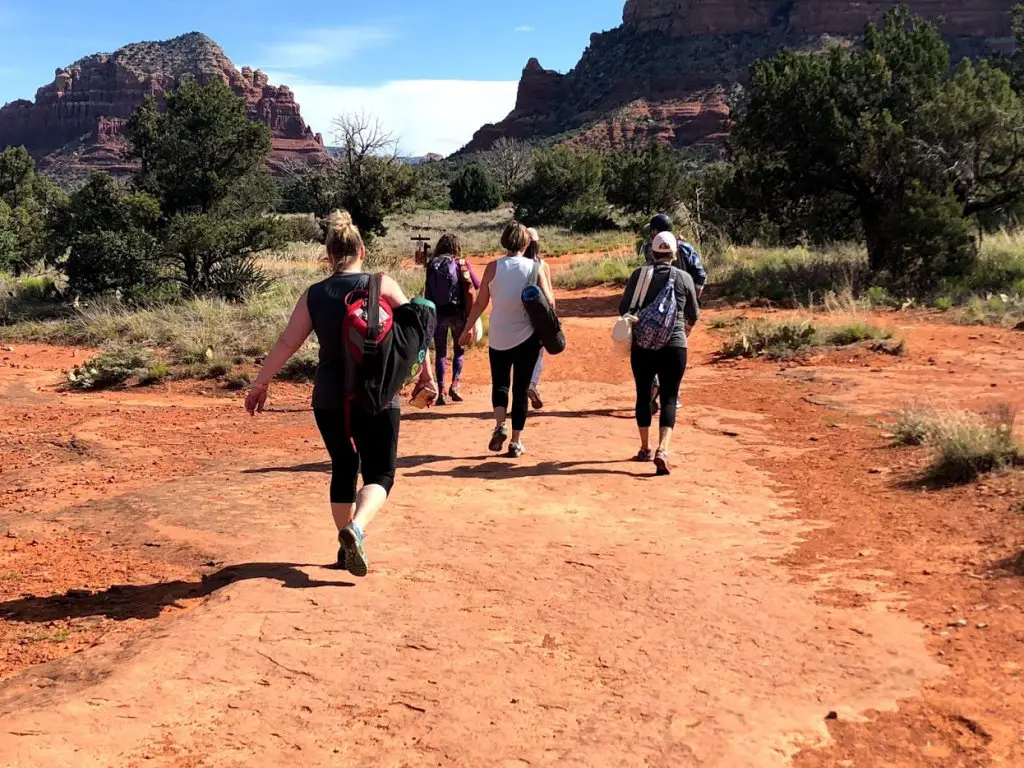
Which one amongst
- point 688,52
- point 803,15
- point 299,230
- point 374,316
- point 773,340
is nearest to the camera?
point 374,316

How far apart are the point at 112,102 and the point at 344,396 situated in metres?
181

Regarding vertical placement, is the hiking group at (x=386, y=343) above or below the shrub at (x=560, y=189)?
below

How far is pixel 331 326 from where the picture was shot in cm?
420

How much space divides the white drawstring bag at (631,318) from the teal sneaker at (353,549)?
277cm

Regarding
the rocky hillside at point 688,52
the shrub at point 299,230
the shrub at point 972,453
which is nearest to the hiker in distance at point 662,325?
the shrub at point 972,453

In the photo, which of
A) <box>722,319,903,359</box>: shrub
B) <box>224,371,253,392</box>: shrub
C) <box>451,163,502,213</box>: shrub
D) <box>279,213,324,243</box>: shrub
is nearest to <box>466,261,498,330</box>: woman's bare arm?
<box>224,371,253,392</box>: shrub

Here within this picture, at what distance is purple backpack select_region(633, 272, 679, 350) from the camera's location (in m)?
6.34

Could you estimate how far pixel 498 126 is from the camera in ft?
460

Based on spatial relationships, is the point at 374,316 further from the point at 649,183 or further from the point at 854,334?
the point at 649,183

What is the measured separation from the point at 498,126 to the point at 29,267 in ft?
395

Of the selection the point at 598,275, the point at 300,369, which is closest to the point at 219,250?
the point at 300,369

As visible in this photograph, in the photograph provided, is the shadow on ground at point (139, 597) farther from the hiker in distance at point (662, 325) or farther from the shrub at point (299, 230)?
the shrub at point (299, 230)

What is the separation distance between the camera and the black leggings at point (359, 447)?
4297mm

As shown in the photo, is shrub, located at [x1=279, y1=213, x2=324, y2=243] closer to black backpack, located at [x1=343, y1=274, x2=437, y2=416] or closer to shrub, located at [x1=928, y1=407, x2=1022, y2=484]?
shrub, located at [x1=928, y1=407, x2=1022, y2=484]
